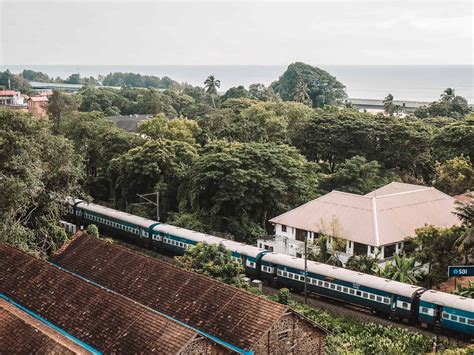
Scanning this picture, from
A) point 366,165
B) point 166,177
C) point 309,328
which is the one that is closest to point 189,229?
point 166,177

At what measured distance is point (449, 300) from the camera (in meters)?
24.8

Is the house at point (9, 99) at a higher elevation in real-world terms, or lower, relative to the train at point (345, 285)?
higher

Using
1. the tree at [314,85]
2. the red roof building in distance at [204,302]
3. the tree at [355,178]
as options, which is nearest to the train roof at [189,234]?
the red roof building in distance at [204,302]

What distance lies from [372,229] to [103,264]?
16545 mm

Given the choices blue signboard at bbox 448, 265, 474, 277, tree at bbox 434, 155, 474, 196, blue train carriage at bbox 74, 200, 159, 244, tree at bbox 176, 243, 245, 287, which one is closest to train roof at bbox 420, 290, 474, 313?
blue signboard at bbox 448, 265, 474, 277

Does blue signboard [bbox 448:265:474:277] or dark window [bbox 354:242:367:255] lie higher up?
blue signboard [bbox 448:265:474:277]

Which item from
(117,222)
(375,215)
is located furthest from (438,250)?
(117,222)

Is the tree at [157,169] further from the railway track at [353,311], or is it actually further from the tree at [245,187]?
the railway track at [353,311]

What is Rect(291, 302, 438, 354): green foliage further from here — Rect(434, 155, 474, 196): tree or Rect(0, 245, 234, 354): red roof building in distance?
Rect(434, 155, 474, 196): tree

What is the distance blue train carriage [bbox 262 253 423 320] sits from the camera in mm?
26188

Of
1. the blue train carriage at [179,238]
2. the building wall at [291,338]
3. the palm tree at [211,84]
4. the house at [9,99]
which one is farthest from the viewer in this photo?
the house at [9,99]

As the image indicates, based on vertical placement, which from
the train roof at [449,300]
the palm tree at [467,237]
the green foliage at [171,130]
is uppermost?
the green foliage at [171,130]

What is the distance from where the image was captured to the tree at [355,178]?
150ft

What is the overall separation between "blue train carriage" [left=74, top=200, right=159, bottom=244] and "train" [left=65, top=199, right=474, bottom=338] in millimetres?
113
